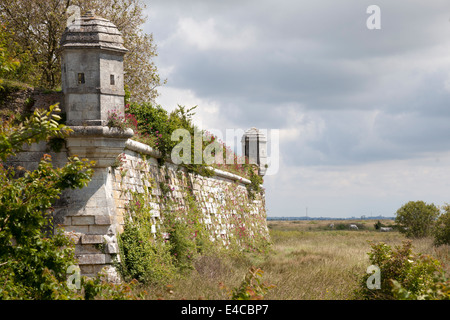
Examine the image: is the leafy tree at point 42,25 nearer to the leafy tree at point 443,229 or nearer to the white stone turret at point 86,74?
the white stone turret at point 86,74

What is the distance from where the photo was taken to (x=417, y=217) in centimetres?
2748

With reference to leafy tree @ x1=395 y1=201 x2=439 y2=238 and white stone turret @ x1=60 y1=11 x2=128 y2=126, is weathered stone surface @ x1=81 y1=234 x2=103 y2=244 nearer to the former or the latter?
white stone turret @ x1=60 y1=11 x2=128 y2=126

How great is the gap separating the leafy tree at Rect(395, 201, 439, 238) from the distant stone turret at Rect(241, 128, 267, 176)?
8.04 m

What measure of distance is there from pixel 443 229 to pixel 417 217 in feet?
24.6

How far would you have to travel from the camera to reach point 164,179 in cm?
1353

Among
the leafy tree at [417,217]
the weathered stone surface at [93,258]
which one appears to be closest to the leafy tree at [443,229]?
the leafy tree at [417,217]

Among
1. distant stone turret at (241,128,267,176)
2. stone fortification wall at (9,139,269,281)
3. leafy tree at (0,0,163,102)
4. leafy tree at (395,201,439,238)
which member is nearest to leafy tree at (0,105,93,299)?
stone fortification wall at (9,139,269,281)

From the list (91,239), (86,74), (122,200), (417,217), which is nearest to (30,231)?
(91,239)

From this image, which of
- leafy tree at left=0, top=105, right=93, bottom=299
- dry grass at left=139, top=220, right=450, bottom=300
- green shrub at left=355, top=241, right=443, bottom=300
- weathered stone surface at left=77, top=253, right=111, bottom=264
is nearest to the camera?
leafy tree at left=0, top=105, right=93, bottom=299

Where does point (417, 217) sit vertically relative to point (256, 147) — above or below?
below

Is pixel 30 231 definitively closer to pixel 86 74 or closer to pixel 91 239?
pixel 91 239

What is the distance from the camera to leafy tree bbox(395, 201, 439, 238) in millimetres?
27078

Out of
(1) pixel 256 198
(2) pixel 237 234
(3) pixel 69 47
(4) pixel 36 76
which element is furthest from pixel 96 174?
(1) pixel 256 198
